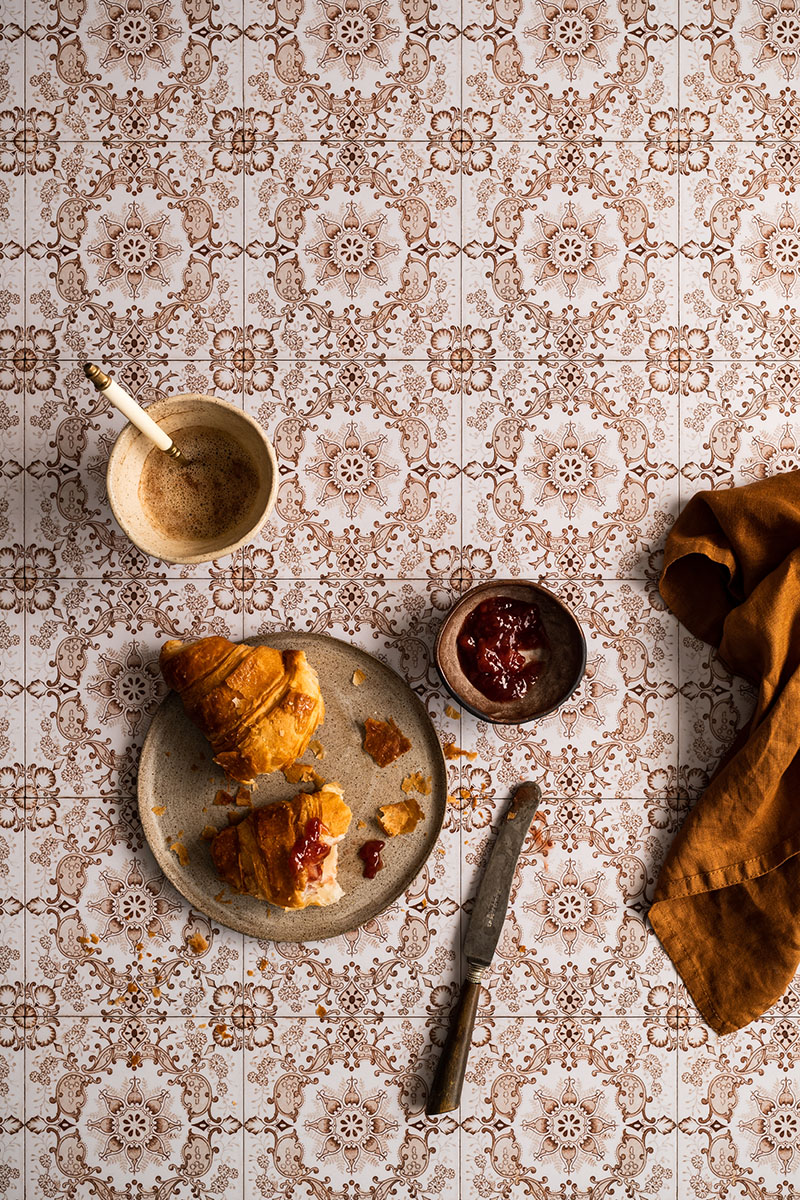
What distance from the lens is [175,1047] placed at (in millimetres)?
2102

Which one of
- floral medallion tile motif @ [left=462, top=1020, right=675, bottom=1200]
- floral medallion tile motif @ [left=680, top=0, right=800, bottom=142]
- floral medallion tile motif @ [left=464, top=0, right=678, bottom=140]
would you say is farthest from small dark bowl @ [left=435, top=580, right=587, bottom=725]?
floral medallion tile motif @ [left=680, top=0, right=800, bottom=142]

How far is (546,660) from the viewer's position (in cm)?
200

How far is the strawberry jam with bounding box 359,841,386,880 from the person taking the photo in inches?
80.2

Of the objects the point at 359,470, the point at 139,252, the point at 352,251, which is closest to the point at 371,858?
the point at 359,470

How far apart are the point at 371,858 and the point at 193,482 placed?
0.98 meters

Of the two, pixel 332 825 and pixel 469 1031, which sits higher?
pixel 332 825

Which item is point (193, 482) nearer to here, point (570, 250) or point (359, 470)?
point (359, 470)

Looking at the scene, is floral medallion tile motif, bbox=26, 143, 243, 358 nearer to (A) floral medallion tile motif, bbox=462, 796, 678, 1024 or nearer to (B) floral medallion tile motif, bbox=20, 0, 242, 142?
(B) floral medallion tile motif, bbox=20, 0, 242, 142

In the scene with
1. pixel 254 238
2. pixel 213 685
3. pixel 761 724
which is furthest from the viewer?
pixel 254 238

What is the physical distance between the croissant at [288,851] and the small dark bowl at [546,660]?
16.3 inches

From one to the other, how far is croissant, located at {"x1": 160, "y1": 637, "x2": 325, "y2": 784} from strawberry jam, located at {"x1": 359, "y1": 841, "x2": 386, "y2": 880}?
0.98 ft

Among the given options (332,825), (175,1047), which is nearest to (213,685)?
(332,825)

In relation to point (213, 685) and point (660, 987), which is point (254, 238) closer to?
point (213, 685)

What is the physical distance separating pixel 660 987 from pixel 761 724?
2.30ft
